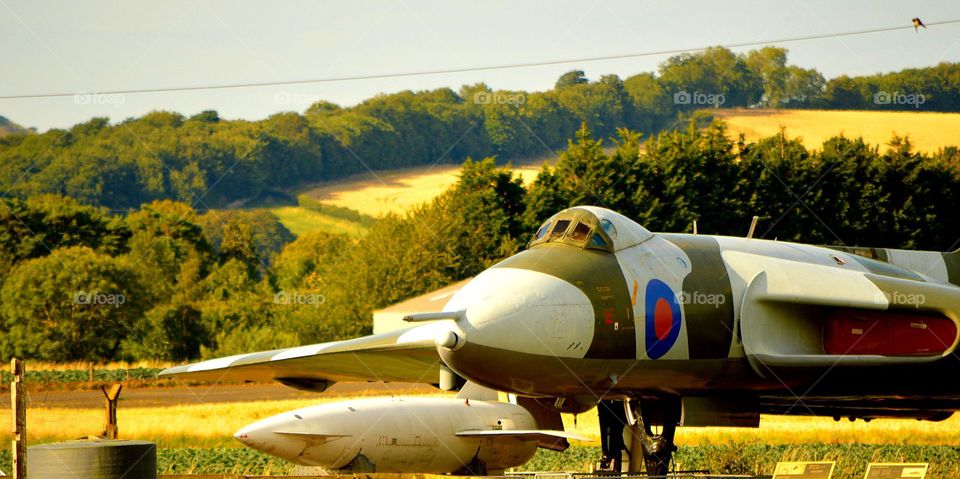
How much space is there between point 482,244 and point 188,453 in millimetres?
29955

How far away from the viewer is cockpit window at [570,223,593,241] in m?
15.2

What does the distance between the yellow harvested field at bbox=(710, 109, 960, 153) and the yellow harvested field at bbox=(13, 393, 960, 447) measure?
5699 centimetres

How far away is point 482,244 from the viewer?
54281 mm

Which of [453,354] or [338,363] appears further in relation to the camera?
[338,363]

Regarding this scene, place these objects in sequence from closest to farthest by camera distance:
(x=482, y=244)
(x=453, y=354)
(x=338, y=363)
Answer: (x=453, y=354) → (x=338, y=363) → (x=482, y=244)

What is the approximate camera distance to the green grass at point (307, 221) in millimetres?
133462

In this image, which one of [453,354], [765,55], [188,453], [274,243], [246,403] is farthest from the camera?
[765,55]

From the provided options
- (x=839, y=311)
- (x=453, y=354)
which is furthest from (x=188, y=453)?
(x=839, y=311)

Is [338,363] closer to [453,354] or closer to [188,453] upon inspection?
[453,354]

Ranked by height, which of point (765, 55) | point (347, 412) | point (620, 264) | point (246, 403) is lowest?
point (246, 403)
